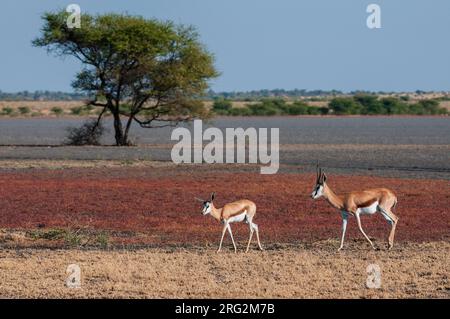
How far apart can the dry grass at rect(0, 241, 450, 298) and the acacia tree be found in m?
35.3

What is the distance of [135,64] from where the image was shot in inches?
2160

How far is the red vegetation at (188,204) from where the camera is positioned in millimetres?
21828

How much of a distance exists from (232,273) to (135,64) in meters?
39.1

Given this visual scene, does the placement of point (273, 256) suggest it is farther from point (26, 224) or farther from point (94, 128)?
point (94, 128)

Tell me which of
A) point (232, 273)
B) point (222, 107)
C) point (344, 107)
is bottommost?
point (222, 107)

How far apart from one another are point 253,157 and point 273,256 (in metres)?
28.0

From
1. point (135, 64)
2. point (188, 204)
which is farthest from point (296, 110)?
point (188, 204)

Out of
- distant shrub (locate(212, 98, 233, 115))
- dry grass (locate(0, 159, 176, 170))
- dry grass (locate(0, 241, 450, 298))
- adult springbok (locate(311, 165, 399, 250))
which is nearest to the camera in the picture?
dry grass (locate(0, 241, 450, 298))

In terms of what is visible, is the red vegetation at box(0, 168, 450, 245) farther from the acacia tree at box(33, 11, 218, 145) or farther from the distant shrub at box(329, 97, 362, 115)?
the distant shrub at box(329, 97, 362, 115)

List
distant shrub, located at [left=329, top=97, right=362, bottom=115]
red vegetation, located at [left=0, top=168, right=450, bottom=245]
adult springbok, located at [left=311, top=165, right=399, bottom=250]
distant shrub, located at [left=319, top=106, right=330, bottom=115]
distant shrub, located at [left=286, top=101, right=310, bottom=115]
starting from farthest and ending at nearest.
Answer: distant shrub, located at [left=319, top=106, right=330, bottom=115]
distant shrub, located at [left=329, top=97, right=362, bottom=115]
distant shrub, located at [left=286, top=101, right=310, bottom=115]
red vegetation, located at [left=0, top=168, right=450, bottom=245]
adult springbok, located at [left=311, top=165, right=399, bottom=250]

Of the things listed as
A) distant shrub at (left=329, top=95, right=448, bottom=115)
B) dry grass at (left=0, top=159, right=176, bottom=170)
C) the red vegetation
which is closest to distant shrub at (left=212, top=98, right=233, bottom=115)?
distant shrub at (left=329, top=95, right=448, bottom=115)

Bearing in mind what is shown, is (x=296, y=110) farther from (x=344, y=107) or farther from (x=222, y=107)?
(x=222, y=107)

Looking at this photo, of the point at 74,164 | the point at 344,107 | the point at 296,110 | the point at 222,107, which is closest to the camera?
the point at 74,164

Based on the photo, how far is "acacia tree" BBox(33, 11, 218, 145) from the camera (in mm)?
54125
